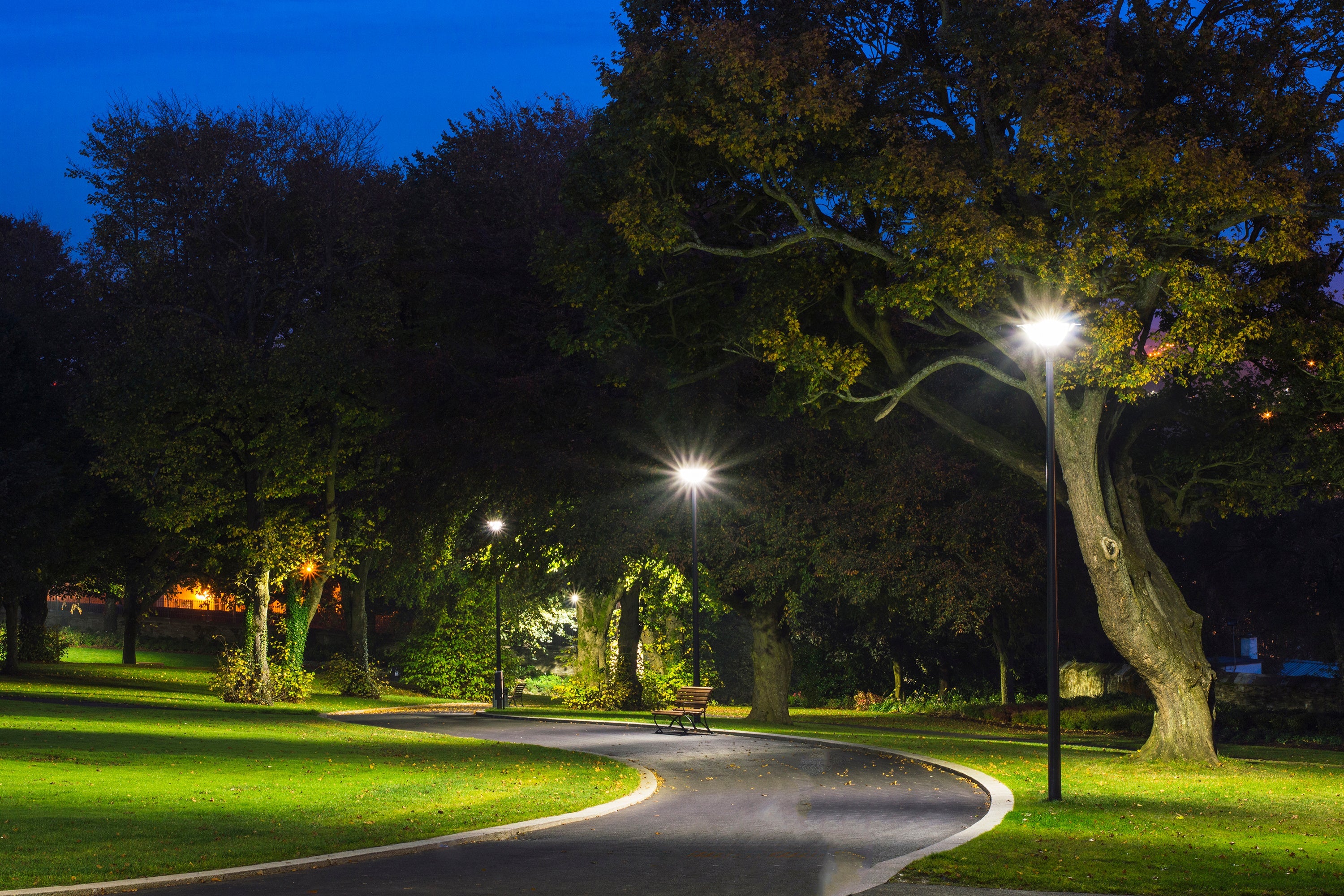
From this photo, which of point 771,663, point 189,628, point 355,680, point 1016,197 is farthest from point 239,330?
point 189,628

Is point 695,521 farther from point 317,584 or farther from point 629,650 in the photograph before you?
point 317,584

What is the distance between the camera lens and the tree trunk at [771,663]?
3200 cm

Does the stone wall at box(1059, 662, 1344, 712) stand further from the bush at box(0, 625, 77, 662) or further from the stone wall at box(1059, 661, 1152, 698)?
the bush at box(0, 625, 77, 662)

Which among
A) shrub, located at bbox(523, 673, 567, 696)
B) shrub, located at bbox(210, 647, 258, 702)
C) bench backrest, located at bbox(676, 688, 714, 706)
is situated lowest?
shrub, located at bbox(523, 673, 567, 696)

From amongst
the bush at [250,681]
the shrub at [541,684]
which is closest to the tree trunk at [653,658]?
the shrub at [541,684]

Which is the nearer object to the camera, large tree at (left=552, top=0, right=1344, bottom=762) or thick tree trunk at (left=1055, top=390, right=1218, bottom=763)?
large tree at (left=552, top=0, right=1344, bottom=762)

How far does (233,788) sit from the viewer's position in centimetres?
1455

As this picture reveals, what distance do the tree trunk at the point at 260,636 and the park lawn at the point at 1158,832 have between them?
68.0 feet

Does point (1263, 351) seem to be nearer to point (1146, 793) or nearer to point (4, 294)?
point (1146, 793)

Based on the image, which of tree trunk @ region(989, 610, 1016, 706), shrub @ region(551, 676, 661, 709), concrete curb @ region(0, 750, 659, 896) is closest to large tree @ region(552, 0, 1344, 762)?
Result: concrete curb @ region(0, 750, 659, 896)

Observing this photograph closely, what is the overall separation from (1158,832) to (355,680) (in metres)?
33.0

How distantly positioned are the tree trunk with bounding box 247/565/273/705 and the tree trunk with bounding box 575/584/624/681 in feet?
30.9

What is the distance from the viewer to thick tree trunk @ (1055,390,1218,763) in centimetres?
2098

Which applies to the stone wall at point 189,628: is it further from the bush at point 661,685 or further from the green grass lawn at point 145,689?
the bush at point 661,685
